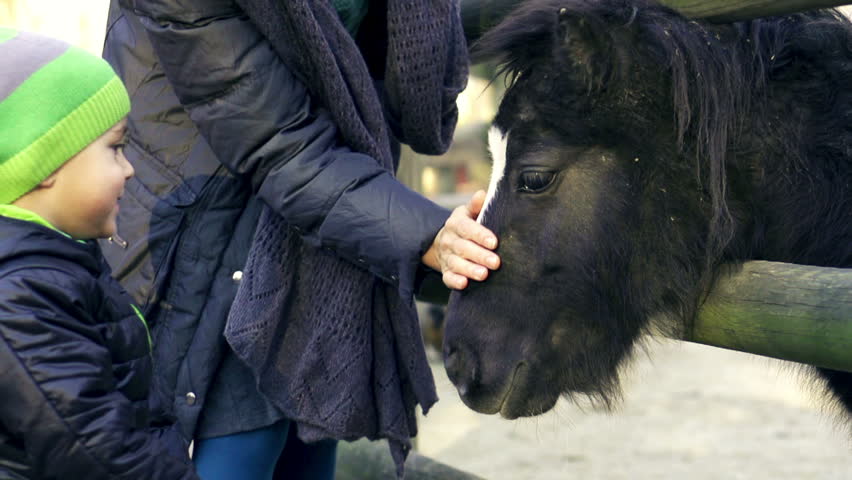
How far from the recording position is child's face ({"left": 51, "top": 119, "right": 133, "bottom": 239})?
1633 millimetres

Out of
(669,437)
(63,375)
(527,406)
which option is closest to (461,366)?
(527,406)

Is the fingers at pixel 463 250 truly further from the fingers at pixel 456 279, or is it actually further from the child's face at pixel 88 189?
the child's face at pixel 88 189

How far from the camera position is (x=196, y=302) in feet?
5.85

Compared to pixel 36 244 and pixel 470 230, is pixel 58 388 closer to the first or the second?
pixel 36 244

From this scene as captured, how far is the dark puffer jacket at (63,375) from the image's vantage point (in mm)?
1434

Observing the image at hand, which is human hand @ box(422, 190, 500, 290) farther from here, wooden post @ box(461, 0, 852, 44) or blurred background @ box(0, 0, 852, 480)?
blurred background @ box(0, 0, 852, 480)

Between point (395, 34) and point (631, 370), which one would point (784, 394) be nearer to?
point (631, 370)

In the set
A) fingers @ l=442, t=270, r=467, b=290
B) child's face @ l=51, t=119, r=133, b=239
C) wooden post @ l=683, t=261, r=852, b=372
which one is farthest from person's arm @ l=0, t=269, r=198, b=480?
wooden post @ l=683, t=261, r=852, b=372

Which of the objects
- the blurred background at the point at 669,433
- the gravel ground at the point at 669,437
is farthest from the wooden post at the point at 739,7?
the gravel ground at the point at 669,437

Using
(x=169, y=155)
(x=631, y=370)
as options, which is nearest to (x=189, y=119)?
(x=169, y=155)

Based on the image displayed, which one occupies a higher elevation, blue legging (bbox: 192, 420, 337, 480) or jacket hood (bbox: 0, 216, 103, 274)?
jacket hood (bbox: 0, 216, 103, 274)

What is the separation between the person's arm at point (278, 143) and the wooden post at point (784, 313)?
1.80 ft

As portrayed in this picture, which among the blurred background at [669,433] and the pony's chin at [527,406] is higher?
the pony's chin at [527,406]

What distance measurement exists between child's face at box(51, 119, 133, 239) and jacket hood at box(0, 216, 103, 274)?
80mm
